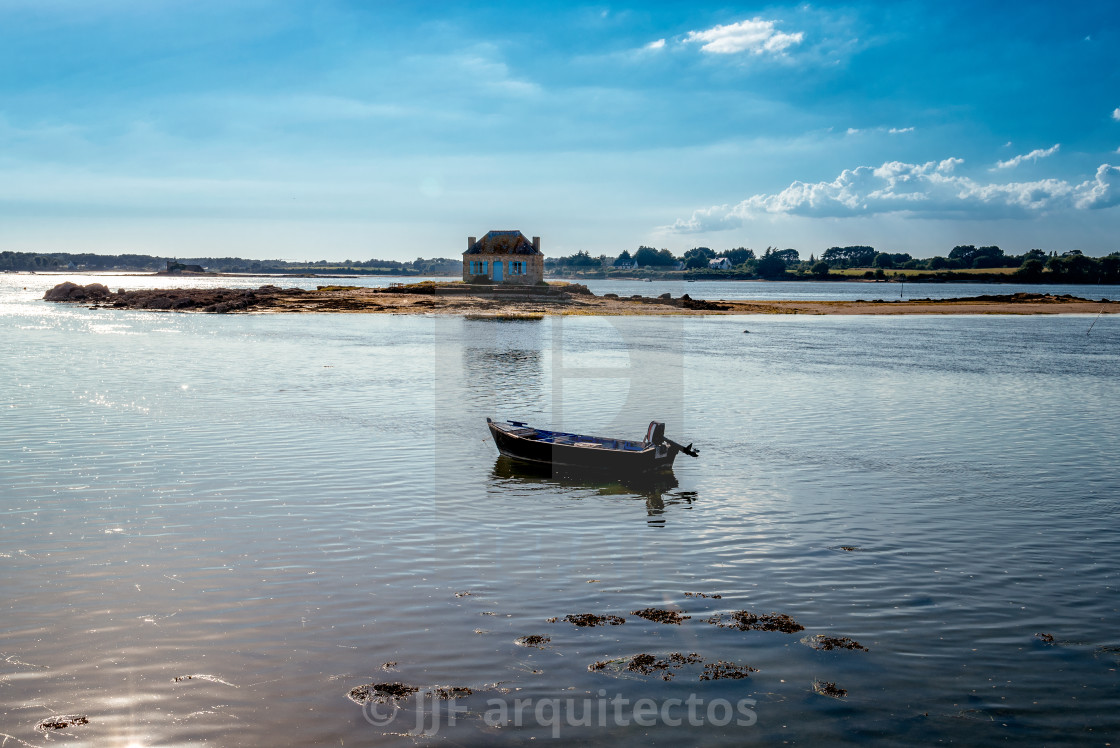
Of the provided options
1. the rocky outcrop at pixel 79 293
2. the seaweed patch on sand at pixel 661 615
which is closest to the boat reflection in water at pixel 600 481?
the seaweed patch on sand at pixel 661 615

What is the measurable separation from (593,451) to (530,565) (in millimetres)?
7215

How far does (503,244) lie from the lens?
374 ft

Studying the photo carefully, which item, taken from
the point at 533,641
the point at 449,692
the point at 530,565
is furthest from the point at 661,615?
the point at 449,692

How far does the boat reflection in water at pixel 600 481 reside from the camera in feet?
68.1

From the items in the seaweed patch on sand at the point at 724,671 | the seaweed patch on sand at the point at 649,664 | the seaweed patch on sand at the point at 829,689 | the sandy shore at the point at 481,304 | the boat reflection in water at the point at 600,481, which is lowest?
the seaweed patch on sand at the point at 829,689

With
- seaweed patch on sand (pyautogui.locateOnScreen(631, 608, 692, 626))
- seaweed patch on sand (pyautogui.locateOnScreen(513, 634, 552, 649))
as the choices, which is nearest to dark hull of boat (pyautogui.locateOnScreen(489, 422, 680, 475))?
seaweed patch on sand (pyautogui.locateOnScreen(631, 608, 692, 626))

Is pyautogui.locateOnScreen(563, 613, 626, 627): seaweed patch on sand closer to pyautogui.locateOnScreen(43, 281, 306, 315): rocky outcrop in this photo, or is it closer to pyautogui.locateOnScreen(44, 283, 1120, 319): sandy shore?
pyautogui.locateOnScreen(44, 283, 1120, 319): sandy shore

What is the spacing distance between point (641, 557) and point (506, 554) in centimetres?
267

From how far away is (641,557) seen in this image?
16.0 m

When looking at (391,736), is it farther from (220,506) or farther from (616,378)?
(616,378)

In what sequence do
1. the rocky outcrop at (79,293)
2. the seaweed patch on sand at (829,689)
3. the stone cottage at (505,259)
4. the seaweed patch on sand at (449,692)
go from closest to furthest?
the seaweed patch on sand at (449,692) < the seaweed patch on sand at (829,689) < the stone cottage at (505,259) < the rocky outcrop at (79,293)

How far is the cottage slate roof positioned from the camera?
4449 inches

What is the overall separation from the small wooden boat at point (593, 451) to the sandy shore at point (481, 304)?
72.1 m

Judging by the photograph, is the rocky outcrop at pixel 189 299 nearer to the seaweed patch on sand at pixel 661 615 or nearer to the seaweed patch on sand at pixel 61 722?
the seaweed patch on sand at pixel 661 615
